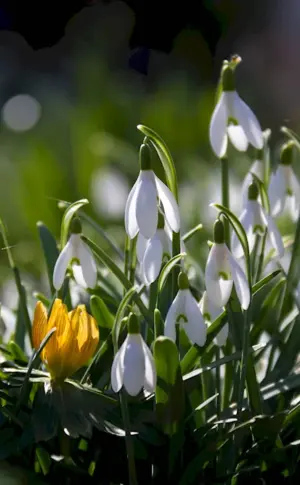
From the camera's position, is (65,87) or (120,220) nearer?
(120,220)

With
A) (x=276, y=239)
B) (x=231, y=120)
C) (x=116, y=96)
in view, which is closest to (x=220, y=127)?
(x=231, y=120)

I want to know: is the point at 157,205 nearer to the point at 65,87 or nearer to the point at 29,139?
the point at 29,139

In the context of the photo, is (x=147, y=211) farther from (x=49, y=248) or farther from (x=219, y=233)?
(x=49, y=248)

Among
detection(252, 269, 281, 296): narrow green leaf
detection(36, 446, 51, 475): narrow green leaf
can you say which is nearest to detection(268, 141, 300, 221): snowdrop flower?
detection(252, 269, 281, 296): narrow green leaf

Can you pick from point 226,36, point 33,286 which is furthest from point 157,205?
point 226,36

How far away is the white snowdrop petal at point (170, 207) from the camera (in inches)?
27.4

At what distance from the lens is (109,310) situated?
0.88m

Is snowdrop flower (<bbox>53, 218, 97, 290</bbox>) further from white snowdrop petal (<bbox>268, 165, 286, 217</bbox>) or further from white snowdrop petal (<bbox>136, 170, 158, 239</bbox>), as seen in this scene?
white snowdrop petal (<bbox>268, 165, 286, 217</bbox>)

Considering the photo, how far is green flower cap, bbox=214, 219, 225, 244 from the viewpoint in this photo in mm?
693

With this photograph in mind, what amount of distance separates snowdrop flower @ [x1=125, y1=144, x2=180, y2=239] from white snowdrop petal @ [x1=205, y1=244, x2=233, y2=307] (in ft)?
0.13

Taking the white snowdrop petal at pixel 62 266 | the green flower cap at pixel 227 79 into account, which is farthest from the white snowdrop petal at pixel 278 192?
the white snowdrop petal at pixel 62 266

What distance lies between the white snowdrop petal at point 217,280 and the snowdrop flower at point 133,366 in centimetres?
7

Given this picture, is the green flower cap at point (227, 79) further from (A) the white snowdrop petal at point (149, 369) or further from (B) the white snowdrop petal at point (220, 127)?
(A) the white snowdrop petal at point (149, 369)

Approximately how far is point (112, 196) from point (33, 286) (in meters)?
0.51
